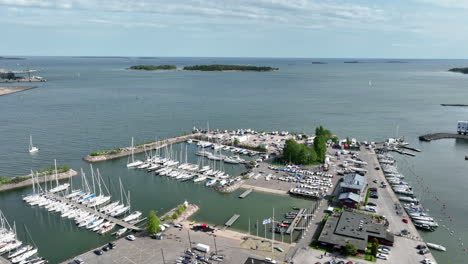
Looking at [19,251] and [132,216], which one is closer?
[19,251]

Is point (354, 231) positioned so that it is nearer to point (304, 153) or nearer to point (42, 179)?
point (304, 153)

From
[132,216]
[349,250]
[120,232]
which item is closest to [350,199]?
[349,250]

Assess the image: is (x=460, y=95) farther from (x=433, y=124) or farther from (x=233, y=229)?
(x=233, y=229)

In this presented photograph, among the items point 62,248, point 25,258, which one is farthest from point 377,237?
point 25,258

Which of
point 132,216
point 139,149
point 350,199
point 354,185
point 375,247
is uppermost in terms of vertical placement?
point 354,185

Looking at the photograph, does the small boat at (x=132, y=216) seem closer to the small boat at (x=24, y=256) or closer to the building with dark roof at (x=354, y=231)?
the small boat at (x=24, y=256)

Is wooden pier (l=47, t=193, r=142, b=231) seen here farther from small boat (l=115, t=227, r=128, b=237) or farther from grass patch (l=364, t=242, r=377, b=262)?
grass patch (l=364, t=242, r=377, b=262)
